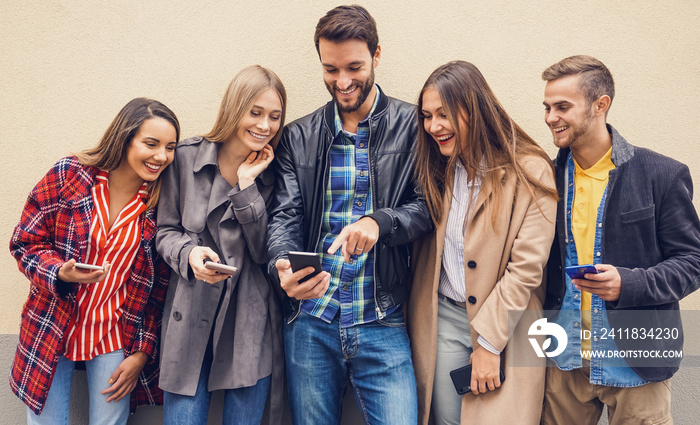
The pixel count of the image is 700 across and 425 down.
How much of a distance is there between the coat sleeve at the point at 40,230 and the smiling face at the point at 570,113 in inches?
97.5

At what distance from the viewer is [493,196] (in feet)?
7.81

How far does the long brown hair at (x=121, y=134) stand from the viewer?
2516mm

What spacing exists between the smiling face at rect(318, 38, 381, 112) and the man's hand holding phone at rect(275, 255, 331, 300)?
0.89 metres

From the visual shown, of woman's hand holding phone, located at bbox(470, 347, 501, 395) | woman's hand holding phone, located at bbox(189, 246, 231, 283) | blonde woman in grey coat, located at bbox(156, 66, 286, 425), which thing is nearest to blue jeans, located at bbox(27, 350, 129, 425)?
blonde woman in grey coat, located at bbox(156, 66, 286, 425)

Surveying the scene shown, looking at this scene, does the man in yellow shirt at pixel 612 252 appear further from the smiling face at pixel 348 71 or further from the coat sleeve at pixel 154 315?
the coat sleeve at pixel 154 315

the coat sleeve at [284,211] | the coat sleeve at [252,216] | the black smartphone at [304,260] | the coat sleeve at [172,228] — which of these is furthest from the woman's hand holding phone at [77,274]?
the black smartphone at [304,260]

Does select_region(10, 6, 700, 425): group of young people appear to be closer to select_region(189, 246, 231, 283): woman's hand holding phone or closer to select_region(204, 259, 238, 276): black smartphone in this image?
select_region(189, 246, 231, 283): woman's hand holding phone

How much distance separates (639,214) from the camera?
231cm

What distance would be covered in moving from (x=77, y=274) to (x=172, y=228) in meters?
0.49

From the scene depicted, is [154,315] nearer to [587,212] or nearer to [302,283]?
[302,283]

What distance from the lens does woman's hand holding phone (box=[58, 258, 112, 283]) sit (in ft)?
7.61

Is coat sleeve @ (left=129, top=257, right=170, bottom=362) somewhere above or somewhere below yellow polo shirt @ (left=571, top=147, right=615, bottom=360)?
A: below

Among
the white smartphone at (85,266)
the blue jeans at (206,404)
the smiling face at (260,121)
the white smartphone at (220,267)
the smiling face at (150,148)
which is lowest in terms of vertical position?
the blue jeans at (206,404)

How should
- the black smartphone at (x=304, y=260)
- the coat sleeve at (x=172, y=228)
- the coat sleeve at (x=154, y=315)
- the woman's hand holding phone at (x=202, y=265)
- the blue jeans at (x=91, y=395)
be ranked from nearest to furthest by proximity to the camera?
the black smartphone at (x=304, y=260)
the woman's hand holding phone at (x=202, y=265)
the coat sleeve at (x=172, y=228)
the blue jeans at (x=91, y=395)
the coat sleeve at (x=154, y=315)
